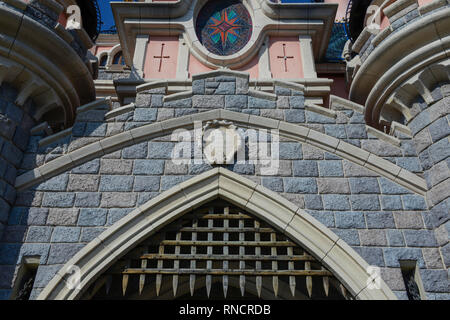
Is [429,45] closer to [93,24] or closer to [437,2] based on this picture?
[437,2]

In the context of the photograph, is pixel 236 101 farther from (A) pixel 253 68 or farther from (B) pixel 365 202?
(A) pixel 253 68

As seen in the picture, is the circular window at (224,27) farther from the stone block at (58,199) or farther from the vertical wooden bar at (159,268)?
the vertical wooden bar at (159,268)

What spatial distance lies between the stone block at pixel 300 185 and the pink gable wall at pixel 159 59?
4060 millimetres

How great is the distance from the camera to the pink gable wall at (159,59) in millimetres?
8289

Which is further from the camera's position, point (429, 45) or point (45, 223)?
point (429, 45)

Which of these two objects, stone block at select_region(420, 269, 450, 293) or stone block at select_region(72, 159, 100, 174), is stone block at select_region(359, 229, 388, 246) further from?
stone block at select_region(72, 159, 100, 174)

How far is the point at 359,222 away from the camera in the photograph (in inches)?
189

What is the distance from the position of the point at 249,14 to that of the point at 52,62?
4.76 metres

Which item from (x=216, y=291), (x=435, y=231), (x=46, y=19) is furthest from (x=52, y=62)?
(x=435, y=231)

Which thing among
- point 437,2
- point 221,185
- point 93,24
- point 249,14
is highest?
point 249,14

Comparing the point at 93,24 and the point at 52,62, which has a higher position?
the point at 93,24

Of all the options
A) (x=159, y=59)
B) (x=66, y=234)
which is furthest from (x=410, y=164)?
(x=159, y=59)
